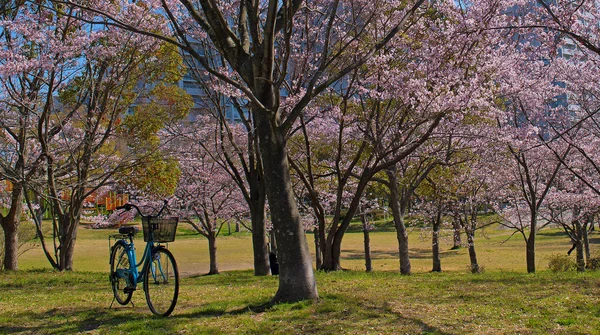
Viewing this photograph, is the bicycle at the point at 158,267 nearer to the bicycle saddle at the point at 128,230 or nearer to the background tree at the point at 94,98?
the bicycle saddle at the point at 128,230

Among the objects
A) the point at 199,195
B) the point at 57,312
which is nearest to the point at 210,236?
the point at 199,195

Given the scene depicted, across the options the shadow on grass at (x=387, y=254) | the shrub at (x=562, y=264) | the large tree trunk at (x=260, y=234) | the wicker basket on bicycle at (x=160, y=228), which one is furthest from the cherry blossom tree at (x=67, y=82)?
the shadow on grass at (x=387, y=254)

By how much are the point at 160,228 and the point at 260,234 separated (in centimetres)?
657

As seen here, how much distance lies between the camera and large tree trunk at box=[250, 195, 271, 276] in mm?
11570

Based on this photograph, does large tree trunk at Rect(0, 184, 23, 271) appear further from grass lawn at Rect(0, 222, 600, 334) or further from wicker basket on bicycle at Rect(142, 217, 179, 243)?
wicker basket on bicycle at Rect(142, 217, 179, 243)

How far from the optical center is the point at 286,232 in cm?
537

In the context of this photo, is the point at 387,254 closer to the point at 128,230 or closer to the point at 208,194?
the point at 208,194

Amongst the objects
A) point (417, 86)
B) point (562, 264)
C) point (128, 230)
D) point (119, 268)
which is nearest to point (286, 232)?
point (128, 230)

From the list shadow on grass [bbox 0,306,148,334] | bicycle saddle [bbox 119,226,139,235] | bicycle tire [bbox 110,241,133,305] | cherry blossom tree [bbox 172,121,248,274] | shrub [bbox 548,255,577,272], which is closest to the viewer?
shadow on grass [bbox 0,306,148,334]

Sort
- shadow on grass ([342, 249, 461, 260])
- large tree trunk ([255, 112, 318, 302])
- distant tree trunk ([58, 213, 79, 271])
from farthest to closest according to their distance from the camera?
shadow on grass ([342, 249, 461, 260]) → distant tree trunk ([58, 213, 79, 271]) → large tree trunk ([255, 112, 318, 302])

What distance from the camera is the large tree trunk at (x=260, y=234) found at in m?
11.6

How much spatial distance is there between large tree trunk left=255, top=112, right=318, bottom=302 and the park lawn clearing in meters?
0.19

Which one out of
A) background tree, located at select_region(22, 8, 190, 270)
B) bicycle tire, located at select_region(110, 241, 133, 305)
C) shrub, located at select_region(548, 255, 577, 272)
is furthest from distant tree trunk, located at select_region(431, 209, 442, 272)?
bicycle tire, located at select_region(110, 241, 133, 305)

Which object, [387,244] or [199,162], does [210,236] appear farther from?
[387,244]
